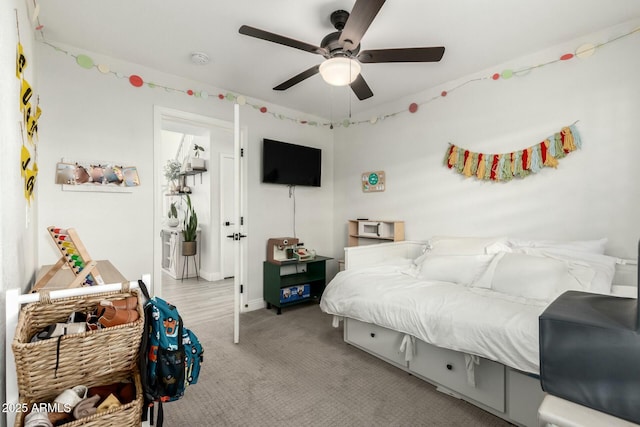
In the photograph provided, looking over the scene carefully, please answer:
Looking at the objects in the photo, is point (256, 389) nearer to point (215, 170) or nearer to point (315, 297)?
point (315, 297)

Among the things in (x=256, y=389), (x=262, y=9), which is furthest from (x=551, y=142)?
Answer: (x=256, y=389)

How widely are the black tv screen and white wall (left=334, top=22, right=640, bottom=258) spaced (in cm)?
85

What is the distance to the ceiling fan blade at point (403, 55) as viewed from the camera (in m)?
1.95

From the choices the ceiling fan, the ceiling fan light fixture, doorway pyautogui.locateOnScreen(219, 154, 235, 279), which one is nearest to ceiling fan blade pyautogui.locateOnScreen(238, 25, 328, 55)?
the ceiling fan

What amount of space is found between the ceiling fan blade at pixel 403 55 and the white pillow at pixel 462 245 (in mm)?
1517

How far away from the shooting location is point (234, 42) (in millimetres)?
2400

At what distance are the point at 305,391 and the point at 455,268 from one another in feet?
4.81

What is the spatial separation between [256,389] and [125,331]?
1.23m

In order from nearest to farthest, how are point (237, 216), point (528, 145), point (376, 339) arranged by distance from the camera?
point (376, 339) < point (528, 145) < point (237, 216)

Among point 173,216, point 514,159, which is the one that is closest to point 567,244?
point 514,159

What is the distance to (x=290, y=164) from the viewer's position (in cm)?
388

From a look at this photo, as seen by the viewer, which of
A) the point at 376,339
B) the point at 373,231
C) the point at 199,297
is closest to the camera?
the point at 376,339

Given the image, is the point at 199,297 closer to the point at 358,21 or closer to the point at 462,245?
the point at 462,245

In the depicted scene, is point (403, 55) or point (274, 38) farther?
point (403, 55)
